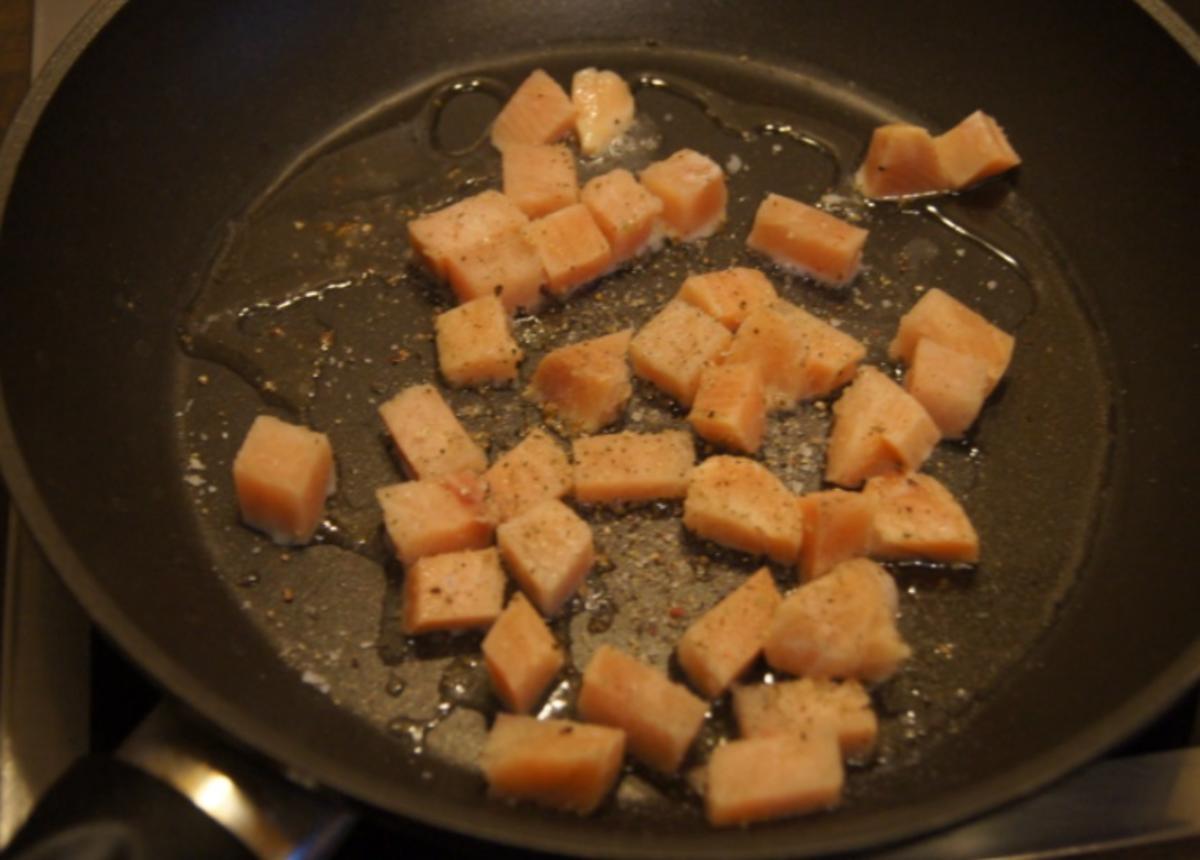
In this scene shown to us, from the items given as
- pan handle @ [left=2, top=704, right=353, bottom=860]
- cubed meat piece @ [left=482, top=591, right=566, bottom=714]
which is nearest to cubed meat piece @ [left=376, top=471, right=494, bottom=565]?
cubed meat piece @ [left=482, top=591, right=566, bottom=714]

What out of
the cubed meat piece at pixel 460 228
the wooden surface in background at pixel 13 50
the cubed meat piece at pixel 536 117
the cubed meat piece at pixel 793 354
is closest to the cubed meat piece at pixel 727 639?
the cubed meat piece at pixel 793 354

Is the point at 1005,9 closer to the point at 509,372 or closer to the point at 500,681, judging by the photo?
the point at 509,372


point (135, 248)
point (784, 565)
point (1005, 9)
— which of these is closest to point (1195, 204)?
point (1005, 9)

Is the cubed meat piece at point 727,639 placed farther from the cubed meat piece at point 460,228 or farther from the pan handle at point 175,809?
the cubed meat piece at point 460,228

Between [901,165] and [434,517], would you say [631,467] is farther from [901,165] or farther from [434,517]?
[901,165]

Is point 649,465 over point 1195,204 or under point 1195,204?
under

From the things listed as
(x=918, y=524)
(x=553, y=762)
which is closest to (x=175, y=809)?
(x=553, y=762)
